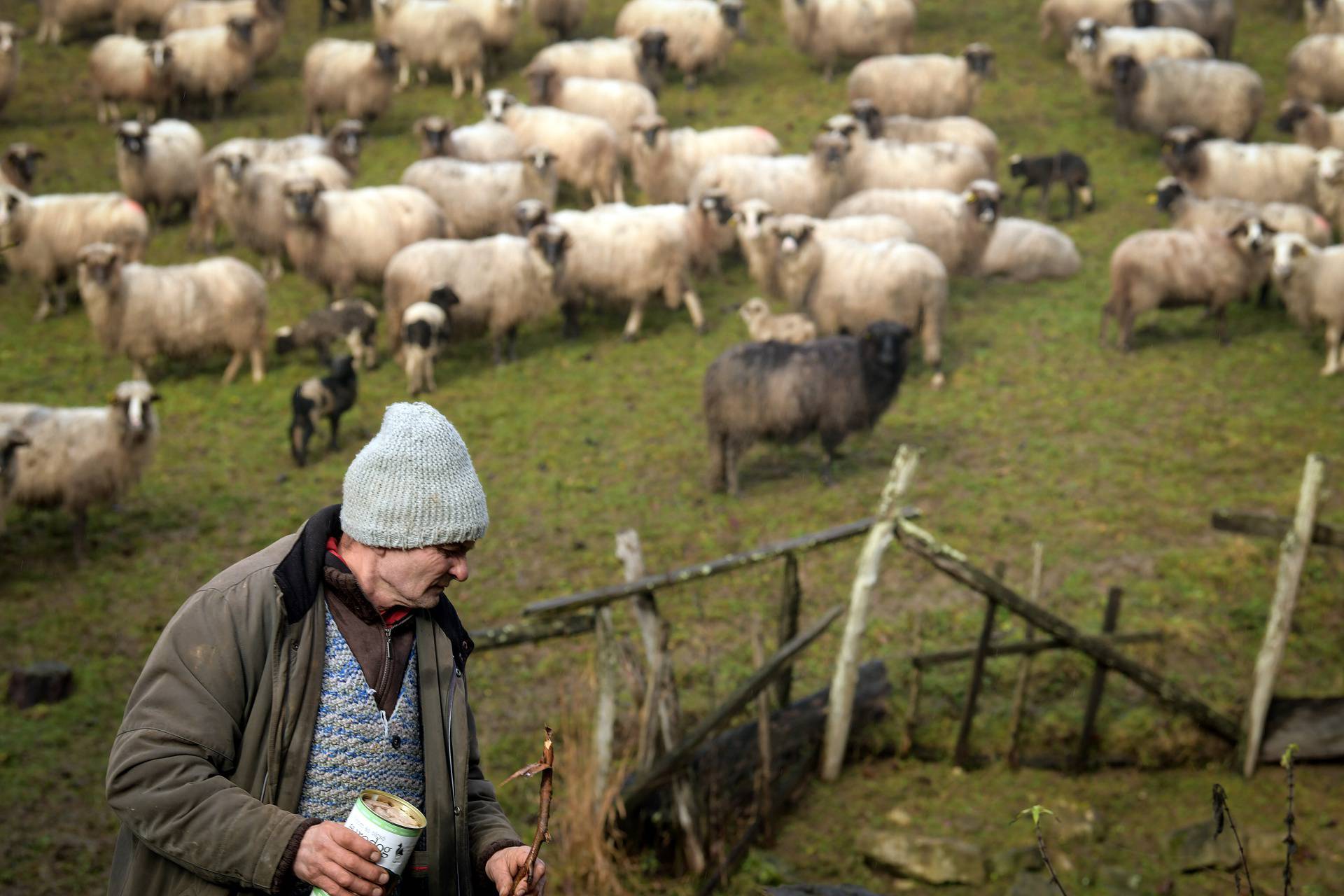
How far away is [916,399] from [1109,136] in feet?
31.1

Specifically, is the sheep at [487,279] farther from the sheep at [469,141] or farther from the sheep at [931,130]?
the sheep at [931,130]

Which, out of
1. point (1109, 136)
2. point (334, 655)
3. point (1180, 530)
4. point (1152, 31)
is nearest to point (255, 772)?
point (334, 655)

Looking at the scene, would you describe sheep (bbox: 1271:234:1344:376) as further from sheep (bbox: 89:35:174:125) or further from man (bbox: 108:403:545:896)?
sheep (bbox: 89:35:174:125)

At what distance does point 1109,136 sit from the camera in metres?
20.5

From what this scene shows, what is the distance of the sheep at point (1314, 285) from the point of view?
13.4 m

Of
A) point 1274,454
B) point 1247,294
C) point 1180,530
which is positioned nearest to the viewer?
point 1180,530

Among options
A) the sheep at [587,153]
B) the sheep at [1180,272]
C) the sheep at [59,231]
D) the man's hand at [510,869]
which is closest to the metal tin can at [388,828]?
the man's hand at [510,869]

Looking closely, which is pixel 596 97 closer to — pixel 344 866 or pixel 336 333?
pixel 336 333

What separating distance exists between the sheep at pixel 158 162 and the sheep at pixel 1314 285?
13668 millimetres

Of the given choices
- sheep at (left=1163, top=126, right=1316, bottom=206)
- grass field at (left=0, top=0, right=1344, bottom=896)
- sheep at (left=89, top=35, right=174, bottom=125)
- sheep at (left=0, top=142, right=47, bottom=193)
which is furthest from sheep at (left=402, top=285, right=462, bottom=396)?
sheep at (left=1163, top=126, right=1316, bottom=206)

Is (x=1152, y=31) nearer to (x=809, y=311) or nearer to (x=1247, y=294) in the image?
(x=1247, y=294)

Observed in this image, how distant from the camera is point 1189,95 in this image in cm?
1973

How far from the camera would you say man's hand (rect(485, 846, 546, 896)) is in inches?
114

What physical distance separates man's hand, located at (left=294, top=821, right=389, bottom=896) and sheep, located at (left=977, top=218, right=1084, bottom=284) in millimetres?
14841
